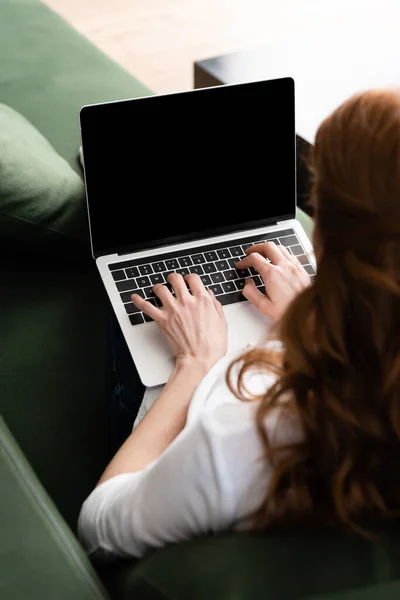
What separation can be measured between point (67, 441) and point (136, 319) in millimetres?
216

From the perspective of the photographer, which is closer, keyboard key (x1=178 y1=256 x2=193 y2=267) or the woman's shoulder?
the woman's shoulder

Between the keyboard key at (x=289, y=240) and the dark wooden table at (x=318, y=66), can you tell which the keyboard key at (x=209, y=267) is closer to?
the keyboard key at (x=289, y=240)

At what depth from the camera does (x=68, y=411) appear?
1140mm

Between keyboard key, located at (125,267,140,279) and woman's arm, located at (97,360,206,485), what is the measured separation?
255 mm

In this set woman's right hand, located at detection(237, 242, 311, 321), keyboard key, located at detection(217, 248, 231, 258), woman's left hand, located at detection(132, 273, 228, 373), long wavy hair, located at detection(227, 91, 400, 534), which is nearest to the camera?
long wavy hair, located at detection(227, 91, 400, 534)

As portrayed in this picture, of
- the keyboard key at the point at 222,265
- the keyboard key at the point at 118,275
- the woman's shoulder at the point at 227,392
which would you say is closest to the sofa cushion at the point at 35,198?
the keyboard key at the point at 118,275

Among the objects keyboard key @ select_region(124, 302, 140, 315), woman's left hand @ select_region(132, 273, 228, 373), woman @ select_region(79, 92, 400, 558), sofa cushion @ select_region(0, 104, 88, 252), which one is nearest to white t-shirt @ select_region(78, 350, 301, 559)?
woman @ select_region(79, 92, 400, 558)

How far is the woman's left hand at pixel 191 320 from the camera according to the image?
100cm

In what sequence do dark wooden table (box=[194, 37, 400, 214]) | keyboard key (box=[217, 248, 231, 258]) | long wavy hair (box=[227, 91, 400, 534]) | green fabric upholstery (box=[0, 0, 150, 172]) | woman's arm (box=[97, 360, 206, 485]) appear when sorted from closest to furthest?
long wavy hair (box=[227, 91, 400, 534]), woman's arm (box=[97, 360, 206, 485]), keyboard key (box=[217, 248, 231, 258]), green fabric upholstery (box=[0, 0, 150, 172]), dark wooden table (box=[194, 37, 400, 214])

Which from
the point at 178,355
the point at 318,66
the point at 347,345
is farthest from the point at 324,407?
the point at 318,66

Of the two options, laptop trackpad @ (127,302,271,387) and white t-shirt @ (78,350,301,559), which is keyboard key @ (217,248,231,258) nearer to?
laptop trackpad @ (127,302,271,387)

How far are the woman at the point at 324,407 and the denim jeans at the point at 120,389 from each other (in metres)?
0.30

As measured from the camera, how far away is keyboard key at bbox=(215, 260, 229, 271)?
118cm

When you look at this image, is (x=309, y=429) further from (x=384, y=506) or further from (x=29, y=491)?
(x=29, y=491)
